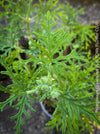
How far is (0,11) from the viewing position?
0.76 m

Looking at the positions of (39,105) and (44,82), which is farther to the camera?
(39,105)

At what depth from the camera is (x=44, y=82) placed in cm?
55

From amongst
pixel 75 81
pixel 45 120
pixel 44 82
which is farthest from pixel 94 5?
pixel 45 120

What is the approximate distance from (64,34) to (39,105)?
60 cm

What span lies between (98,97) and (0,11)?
0.76m

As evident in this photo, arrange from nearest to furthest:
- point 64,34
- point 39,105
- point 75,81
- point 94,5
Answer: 1. point 64,34
2. point 75,81
3. point 39,105
4. point 94,5

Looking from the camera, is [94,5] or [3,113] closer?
[3,113]

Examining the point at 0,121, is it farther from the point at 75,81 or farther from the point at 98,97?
the point at 98,97

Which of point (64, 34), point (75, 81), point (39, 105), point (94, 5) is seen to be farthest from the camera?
point (94, 5)

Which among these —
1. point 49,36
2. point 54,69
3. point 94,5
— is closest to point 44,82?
point 54,69

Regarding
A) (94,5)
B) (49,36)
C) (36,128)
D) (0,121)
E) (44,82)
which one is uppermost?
(94,5)

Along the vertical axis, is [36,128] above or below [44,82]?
below

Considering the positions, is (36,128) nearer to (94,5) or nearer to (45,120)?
(45,120)

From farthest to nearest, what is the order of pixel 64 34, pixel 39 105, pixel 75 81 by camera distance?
pixel 39 105 < pixel 75 81 < pixel 64 34
